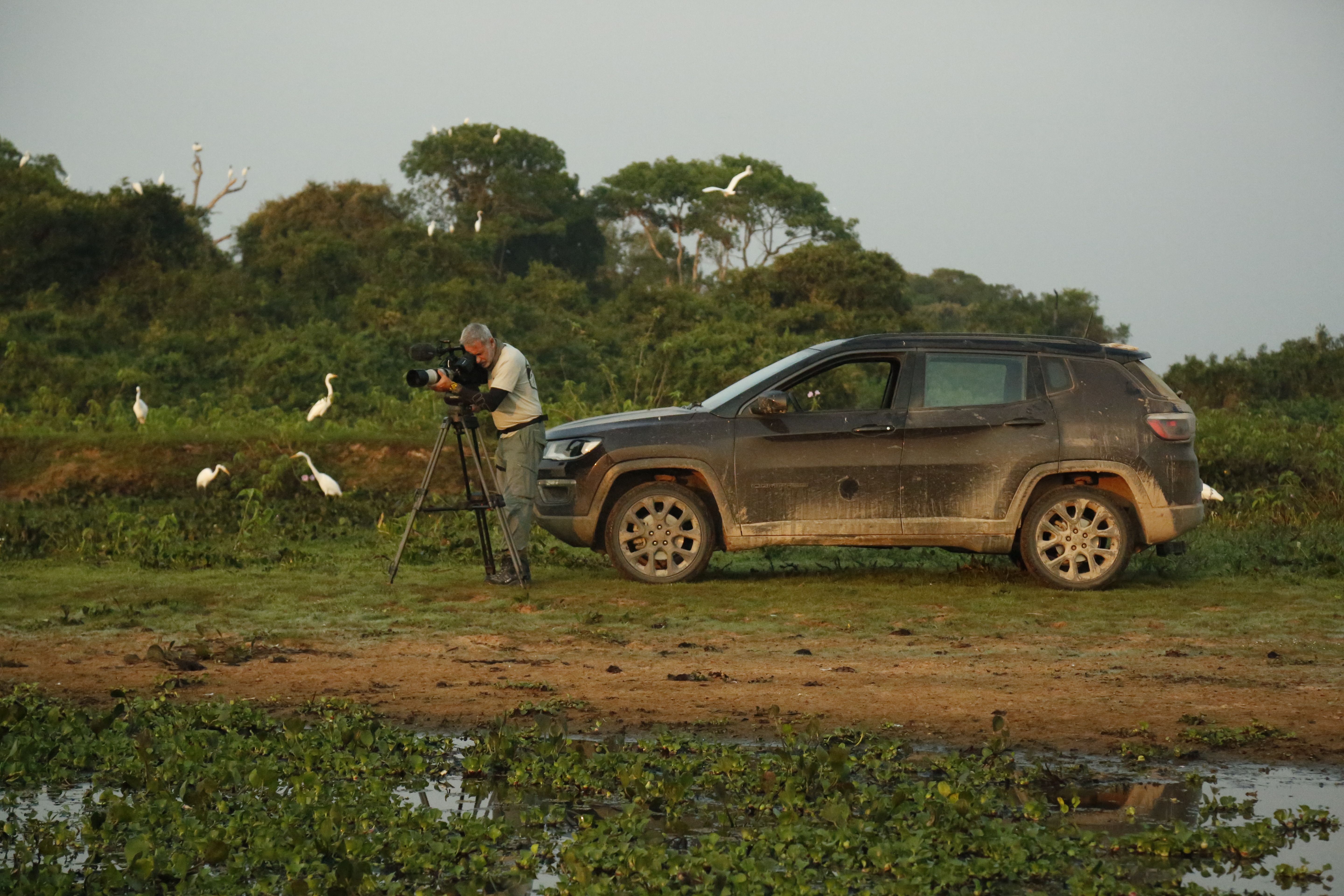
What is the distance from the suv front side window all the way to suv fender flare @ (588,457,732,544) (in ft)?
2.39

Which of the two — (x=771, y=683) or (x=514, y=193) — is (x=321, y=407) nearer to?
(x=771, y=683)

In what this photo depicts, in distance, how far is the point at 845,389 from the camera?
2478 centimetres

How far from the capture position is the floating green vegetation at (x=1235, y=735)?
616cm

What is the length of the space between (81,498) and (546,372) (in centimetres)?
1302

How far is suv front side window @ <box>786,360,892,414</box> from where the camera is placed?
35.5ft

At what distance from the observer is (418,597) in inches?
417

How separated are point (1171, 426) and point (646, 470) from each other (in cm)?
360

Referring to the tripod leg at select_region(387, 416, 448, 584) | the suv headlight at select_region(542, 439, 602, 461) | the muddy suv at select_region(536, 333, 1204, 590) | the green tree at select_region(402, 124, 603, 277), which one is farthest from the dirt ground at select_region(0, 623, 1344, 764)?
the green tree at select_region(402, 124, 603, 277)

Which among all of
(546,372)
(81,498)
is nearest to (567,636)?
(81,498)

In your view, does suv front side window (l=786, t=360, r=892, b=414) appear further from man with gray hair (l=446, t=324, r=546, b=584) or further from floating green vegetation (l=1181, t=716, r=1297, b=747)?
floating green vegetation (l=1181, t=716, r=1297, b=747)

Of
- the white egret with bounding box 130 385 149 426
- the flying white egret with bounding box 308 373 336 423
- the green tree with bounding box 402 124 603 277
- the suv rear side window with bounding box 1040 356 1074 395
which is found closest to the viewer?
the suv rear side window with bounding box 1040 356 1074 395

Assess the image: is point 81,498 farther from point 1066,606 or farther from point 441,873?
point 441,873

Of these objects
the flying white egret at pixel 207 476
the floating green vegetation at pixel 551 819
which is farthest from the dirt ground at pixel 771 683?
the flying white egret at pixel 207 476

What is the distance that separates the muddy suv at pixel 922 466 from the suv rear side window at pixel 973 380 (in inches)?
0.4
